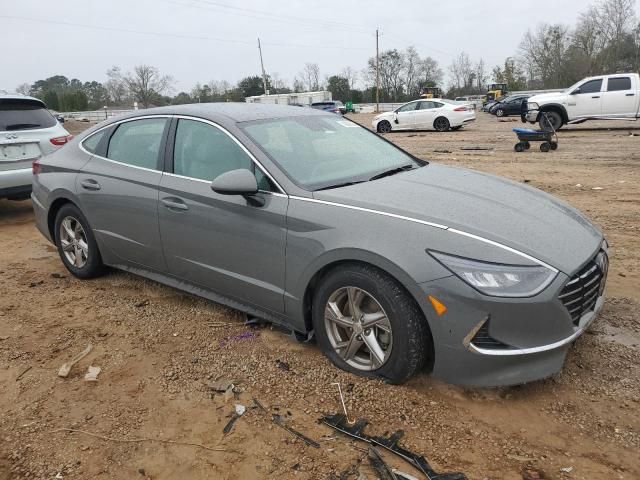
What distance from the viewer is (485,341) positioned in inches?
102

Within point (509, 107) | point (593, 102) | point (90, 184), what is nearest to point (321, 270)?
point (90, 184)

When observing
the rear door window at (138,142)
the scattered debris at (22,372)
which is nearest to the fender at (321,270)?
the rear door window at (138,142)

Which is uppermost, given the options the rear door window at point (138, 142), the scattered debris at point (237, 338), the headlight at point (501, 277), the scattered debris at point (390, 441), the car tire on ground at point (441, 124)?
the rear door window at point (138, 142)

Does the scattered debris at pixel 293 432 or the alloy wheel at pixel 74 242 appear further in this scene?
the alloy wheel at pixel 74 242

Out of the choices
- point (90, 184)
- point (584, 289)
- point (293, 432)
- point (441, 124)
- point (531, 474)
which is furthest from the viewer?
point (441, 124)

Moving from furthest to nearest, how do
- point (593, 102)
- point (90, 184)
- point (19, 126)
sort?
point (593, 102) → point (19, 126) → point (90, 184)

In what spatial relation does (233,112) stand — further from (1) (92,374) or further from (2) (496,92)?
(2) (496,92)

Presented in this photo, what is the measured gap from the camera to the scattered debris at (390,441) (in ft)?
7.55

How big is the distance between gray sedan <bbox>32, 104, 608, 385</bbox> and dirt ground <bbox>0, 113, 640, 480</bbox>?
23 centimetres

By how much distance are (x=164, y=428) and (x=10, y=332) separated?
1.98 metres

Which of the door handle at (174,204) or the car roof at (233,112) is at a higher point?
the car roof at (233,112)

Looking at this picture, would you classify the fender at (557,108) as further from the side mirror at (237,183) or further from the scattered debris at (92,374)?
the scattered debris at (92,374)

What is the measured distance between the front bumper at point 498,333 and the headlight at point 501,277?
0.03 meters

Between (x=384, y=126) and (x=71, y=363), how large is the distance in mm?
20866
